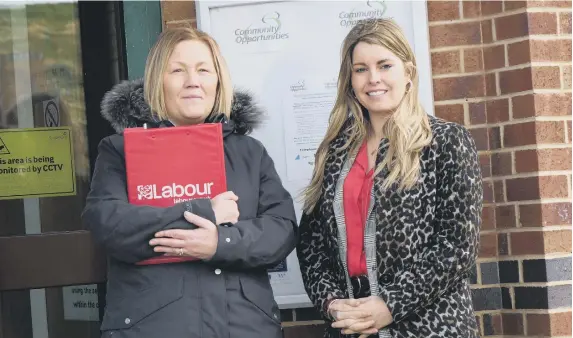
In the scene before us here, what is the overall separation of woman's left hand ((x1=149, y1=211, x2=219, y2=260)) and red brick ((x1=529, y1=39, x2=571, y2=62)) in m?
1.71

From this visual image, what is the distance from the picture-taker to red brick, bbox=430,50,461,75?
4133mm

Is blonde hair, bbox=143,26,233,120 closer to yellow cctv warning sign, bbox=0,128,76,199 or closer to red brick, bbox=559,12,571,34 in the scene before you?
yellow cctv warning sign, bbox=0,128,76,199

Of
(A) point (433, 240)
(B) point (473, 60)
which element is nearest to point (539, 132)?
(B) point (473, 60)

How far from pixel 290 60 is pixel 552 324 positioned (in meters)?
1.59

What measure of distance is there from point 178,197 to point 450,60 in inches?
61.4

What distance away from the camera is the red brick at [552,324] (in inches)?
154

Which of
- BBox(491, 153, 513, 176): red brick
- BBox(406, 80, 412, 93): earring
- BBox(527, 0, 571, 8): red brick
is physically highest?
BBox(527, 0, 571, 8): red brick

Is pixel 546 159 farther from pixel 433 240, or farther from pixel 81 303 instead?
pixel 81 303

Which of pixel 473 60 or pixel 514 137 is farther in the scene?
pixel 473 60

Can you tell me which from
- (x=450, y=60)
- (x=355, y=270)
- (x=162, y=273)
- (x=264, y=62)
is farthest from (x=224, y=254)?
(x=450, y=60)

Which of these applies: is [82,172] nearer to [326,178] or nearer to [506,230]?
[326,178]

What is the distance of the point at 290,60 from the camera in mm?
4148

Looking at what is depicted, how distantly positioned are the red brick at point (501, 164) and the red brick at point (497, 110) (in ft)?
0.50

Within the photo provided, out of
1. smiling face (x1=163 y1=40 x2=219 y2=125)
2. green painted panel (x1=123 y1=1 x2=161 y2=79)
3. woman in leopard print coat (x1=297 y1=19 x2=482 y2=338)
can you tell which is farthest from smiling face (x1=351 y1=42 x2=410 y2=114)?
green painted panel (x1=123 y1=1 x2=161 y2=79)
